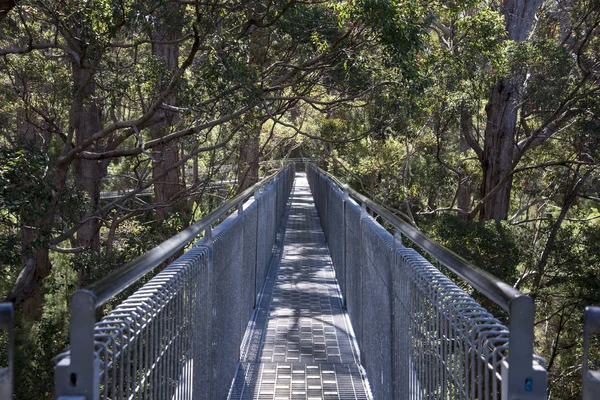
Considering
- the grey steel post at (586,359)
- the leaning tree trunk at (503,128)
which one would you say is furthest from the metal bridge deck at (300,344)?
the leaning tree trunk at (503,128)

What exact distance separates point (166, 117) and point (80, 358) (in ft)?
44.4

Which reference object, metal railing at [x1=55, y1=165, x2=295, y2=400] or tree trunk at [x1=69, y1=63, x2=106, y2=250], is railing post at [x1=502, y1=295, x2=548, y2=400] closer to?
metal railing at [x1=55, y1=165, x2=295, y2=400]

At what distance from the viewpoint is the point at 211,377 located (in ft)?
14.3

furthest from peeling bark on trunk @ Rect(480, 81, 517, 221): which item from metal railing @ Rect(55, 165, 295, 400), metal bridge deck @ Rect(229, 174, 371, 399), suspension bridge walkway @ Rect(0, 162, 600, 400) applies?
metal railing @ Rect(55, 165, 295, 400)

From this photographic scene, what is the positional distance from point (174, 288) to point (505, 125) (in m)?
15.8

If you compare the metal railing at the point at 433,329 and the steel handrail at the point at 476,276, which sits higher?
the steel handrail at the point at 476,276

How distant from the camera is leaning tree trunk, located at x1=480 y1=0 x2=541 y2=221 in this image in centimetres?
1744

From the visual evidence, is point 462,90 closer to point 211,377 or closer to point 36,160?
point 36,160

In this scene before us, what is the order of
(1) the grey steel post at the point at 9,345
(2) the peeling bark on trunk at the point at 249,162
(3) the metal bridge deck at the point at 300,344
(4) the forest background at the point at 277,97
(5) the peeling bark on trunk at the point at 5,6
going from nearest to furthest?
(1) the grey steel post at the point at 9,345
(3) the metal bridge deck at the point at 300,344
(5) the peeling bark on trunk at the point at 5,6
(4) the forest background at the point at 277,97
(2) the peeling bark on trunk at the point at 249,162

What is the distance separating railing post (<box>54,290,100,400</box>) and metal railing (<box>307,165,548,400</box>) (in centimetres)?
111

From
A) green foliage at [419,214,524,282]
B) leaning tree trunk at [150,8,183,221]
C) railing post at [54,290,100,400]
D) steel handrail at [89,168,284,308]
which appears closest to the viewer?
railing post at [54,290,100,400]

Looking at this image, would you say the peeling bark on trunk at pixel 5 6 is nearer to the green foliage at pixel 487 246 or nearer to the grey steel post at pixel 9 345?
the green foliage at pixel 487 246

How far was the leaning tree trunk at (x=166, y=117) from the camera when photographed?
13.6 m

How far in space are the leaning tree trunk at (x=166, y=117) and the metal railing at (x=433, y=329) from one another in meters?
7.34
